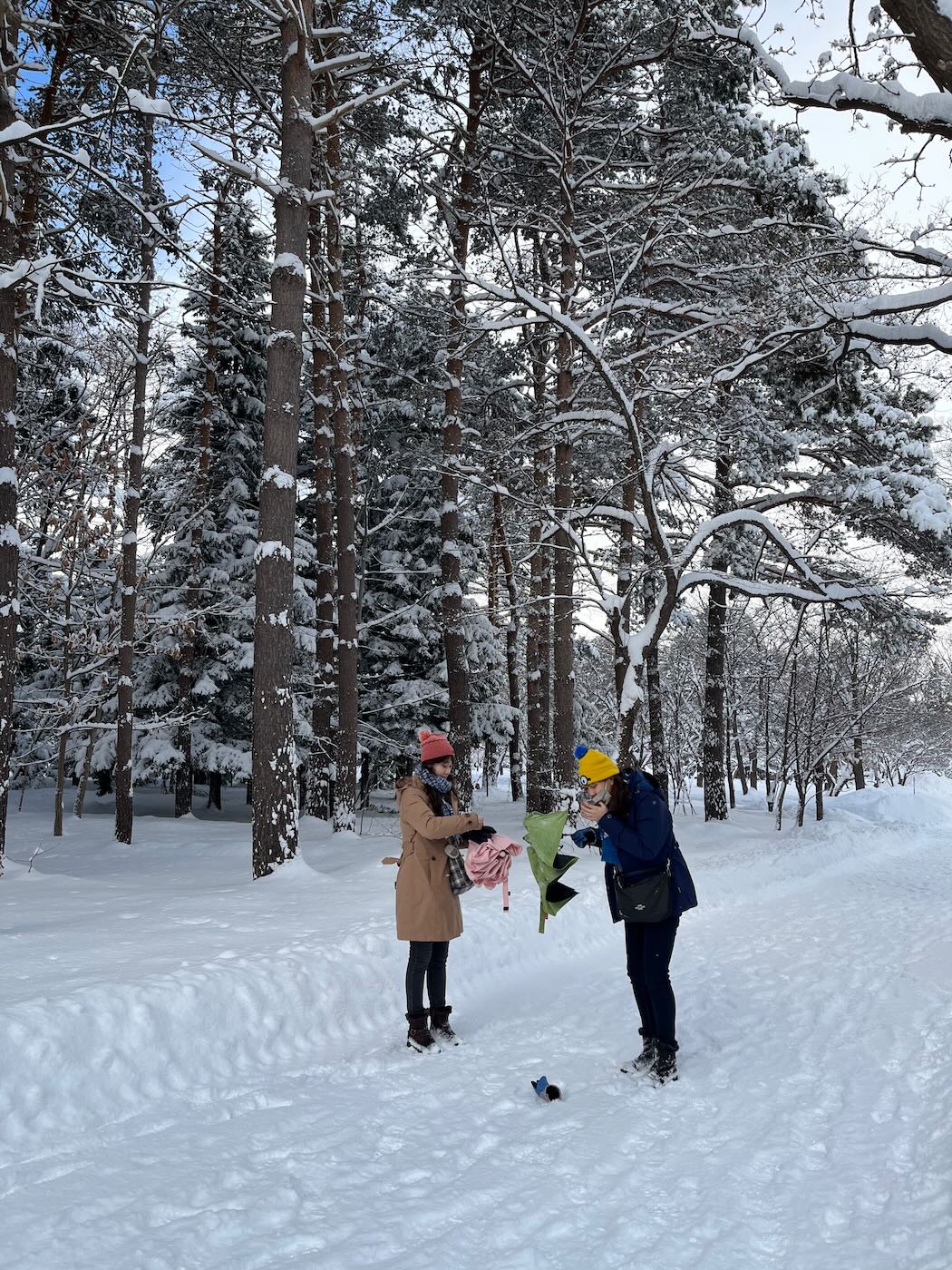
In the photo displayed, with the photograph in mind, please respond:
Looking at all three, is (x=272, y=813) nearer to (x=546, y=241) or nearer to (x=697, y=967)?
(x=697, y=967)

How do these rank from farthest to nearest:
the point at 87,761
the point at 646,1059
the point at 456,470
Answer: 1. the point at 87,761
2. the point at 456,470
3. the point at 646,1059

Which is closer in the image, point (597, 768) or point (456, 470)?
point (597, 768)

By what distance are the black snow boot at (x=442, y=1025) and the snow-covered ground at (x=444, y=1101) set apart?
0.13m

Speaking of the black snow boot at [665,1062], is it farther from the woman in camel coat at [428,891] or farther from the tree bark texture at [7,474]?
the tree bark texture at [7,474]

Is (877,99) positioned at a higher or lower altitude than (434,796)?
higher

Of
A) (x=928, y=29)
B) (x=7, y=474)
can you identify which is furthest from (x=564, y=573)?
(x=928, y=29)

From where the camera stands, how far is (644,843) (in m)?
5.19

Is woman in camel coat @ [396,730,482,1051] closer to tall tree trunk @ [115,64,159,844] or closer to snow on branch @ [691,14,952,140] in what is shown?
snow on branch @ [691,14,952,140]

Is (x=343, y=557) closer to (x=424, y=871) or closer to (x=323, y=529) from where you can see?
(x=323, y=529)

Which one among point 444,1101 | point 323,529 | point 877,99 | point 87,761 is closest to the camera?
point 444,1101

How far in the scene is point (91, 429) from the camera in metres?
14.7

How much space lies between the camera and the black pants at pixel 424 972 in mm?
5438

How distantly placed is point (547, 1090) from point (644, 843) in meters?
1.48

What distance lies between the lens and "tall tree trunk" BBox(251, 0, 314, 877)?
9.39 meters
